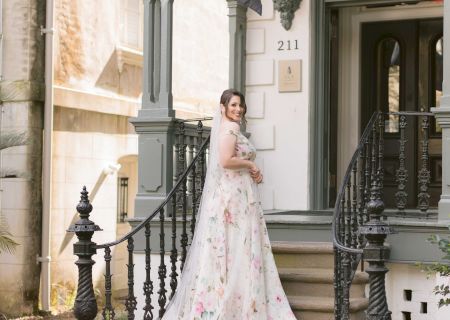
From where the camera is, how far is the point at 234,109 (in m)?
8.16

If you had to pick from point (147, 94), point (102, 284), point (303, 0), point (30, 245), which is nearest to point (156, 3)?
point (147, 94)

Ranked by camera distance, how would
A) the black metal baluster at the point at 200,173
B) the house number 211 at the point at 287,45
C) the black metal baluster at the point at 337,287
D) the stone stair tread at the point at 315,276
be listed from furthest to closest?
1. the house number 211 at the point at 287,45
2. the black metal baluster at the point at 200,173
3. the stone stair tread at the point at 315,276
4. the black metal baluster at the point at 337,287

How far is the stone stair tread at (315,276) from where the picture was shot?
8.42 m

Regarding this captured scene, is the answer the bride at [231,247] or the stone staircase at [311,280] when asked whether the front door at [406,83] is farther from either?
the bride at [231,247]

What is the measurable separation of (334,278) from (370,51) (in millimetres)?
4708

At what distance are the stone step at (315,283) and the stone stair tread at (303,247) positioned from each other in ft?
0.71

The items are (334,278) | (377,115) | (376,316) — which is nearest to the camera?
(376,316)

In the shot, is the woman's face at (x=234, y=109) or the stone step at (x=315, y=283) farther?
the stone step at (x=315, y=283)

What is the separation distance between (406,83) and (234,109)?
4093mm

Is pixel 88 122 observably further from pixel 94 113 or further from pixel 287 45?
pixel 287 45

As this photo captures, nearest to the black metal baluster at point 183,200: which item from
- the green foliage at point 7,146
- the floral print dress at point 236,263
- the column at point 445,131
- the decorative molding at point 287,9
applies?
the floral print dress at point 236,263

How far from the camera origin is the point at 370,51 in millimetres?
11719

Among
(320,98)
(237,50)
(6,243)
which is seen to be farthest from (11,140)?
(320,98)

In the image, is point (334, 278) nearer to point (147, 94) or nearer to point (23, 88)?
point (147, 94)
